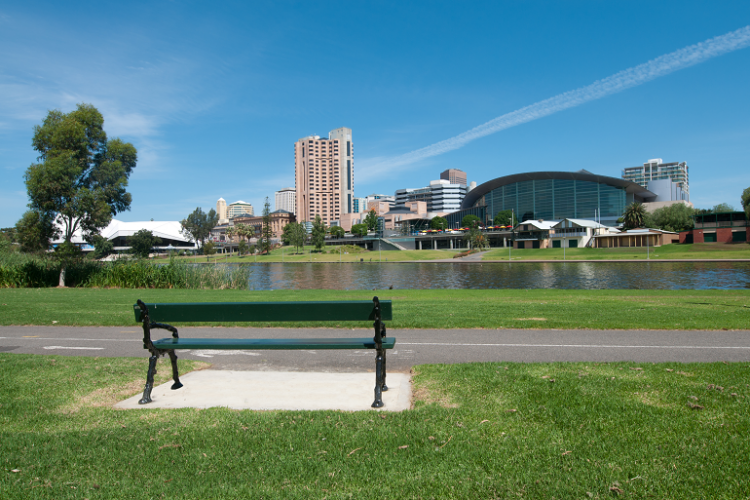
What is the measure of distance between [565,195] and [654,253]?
2335 inches

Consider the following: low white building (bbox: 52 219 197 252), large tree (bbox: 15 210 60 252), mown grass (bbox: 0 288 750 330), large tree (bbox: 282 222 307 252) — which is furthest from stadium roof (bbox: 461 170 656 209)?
large tree (bbox: 15 210 60 252)

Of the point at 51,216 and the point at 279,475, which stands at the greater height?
the point at 51,216

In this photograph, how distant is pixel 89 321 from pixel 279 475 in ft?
30.8

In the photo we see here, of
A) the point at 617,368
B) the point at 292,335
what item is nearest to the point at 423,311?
the point at 292,335

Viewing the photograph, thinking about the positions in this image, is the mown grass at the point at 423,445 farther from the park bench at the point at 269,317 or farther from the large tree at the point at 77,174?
→ the large tree at the point at 77,174

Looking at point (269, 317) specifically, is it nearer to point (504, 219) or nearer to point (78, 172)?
point (78, 172)

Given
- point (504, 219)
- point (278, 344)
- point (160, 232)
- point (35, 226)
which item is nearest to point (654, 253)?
point (504, 219)

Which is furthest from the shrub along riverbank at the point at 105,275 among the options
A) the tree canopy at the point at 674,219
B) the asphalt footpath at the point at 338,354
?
the tree canopy at the point at 674,219

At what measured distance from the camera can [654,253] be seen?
6694 cm

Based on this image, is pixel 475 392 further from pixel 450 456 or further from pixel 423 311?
pixel 423 311

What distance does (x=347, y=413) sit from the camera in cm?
412

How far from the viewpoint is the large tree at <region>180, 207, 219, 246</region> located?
133500mm

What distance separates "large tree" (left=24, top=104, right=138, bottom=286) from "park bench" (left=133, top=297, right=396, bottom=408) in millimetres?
18812

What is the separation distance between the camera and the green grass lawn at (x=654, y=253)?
5975 cm
